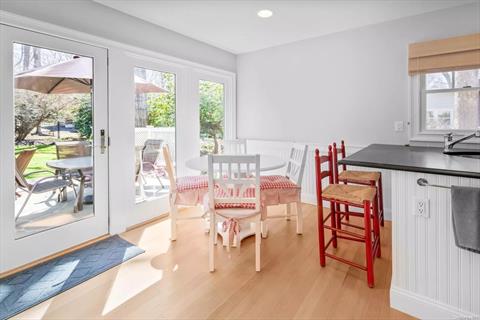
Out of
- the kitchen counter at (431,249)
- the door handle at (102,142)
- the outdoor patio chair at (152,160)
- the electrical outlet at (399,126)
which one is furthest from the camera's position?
the outdoor patio chair at (152,160)

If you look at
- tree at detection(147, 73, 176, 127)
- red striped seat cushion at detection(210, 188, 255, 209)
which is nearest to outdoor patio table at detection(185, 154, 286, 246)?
red striped seat cushion at detection(210, 188, 255, 209)

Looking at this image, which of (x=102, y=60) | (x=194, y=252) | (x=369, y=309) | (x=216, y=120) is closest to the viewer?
(x=369, y=309)

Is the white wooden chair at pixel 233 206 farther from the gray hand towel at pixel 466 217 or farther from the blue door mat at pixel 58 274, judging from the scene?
the gray hand towel at pixel 466 217

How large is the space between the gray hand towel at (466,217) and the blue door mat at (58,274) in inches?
93.4

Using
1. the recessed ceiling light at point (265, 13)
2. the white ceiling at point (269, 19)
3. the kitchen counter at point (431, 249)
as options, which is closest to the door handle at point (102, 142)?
the white ceiling at point (269, 19)

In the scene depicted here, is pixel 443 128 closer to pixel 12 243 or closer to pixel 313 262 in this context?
pixel 313 262

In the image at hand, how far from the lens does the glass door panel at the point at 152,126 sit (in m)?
3.26

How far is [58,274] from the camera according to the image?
2215mm

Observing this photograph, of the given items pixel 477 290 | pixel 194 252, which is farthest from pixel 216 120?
pixel 477 290

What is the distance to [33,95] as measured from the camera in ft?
7.77

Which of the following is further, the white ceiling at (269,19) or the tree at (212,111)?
the tree at (212,111)

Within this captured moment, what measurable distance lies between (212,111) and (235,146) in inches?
29.7

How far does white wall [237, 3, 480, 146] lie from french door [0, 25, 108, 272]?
2323mm

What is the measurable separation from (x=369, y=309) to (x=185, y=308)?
116cm
